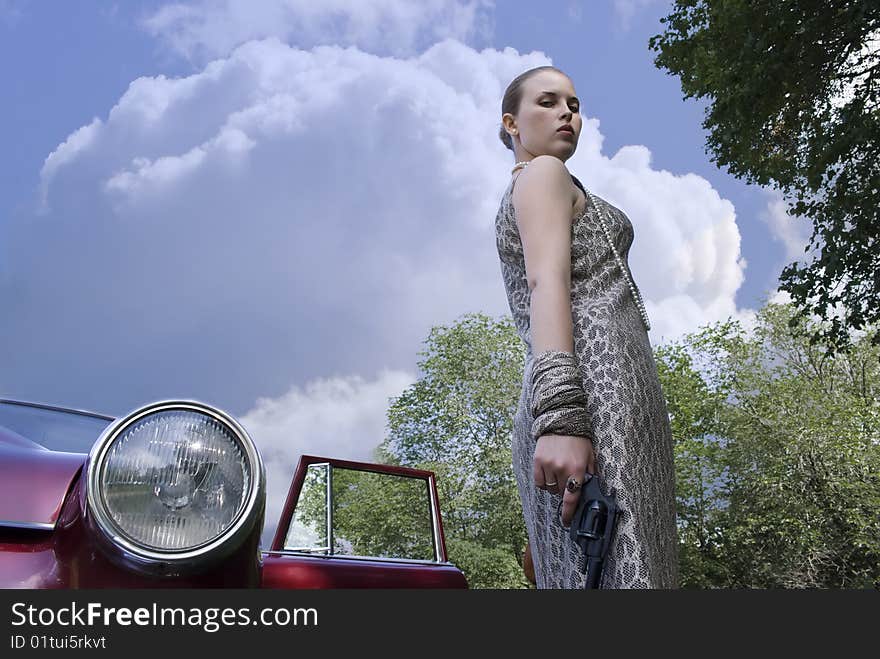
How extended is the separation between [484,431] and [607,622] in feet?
85.7

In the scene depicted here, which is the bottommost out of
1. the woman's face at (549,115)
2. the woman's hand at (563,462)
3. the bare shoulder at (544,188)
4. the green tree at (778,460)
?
the woman's hand at (563,462)

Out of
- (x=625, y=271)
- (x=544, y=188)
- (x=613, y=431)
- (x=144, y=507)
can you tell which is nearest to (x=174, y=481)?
(x=144, y=507)

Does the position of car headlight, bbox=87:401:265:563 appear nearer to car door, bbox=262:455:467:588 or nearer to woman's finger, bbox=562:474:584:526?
woman's finger, bbox=562:474:584:526

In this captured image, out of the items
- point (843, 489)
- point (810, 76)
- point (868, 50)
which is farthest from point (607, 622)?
point (843, 489)

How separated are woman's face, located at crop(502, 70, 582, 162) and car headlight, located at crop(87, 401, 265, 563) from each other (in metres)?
1.14

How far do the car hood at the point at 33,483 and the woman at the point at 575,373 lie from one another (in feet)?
2.74

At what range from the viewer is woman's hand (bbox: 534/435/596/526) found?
1.52 metres

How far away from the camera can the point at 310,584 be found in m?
1.99

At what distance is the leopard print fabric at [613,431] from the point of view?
155cm

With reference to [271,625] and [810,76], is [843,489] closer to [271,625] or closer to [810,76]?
[810,76]

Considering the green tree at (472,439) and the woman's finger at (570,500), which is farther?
the green tree at (472,439)

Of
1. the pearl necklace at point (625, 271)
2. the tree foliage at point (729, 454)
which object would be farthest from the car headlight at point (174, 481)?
the tree foliage at point (729, 454)

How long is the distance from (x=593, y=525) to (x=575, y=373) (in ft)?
0.95

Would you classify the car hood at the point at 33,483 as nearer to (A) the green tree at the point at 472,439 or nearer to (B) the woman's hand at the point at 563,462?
(B) the woman's hand at the point at 563,462
